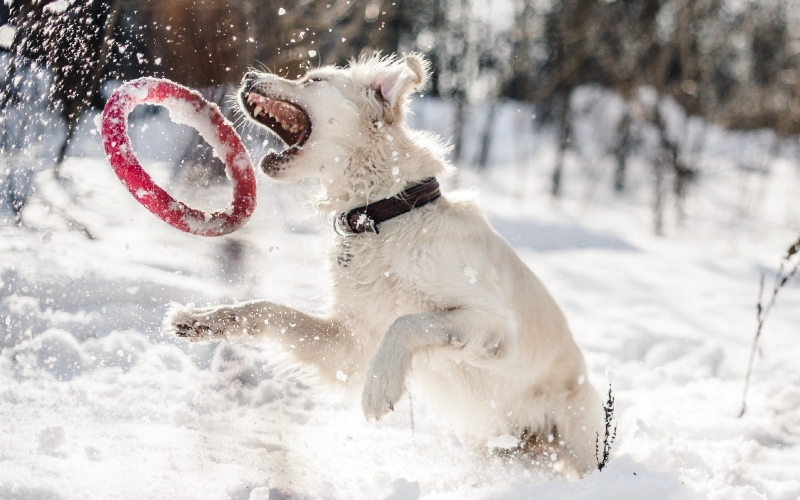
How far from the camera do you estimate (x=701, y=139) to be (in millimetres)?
12734

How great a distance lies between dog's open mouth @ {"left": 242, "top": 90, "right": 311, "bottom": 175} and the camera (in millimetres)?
3072

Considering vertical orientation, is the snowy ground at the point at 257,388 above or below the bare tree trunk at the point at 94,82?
below

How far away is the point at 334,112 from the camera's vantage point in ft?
10.2

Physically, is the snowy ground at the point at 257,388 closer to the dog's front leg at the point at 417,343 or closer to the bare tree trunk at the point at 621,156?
the dog's front leg at the point at 417,343

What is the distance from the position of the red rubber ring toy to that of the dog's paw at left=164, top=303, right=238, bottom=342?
0.46m

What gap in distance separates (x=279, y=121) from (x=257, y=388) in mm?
1499

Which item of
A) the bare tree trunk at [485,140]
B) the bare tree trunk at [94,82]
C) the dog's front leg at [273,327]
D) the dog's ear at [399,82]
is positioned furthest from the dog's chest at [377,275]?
the bare tree trunk at [485,140]

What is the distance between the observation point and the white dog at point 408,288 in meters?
2.91

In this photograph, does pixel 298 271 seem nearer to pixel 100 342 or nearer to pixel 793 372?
pixel 100 342

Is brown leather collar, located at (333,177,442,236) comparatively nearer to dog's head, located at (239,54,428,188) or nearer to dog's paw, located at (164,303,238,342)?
dog's head, located at (239,54,428,188)

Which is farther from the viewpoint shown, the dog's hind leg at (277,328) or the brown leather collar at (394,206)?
the brown leather collar at (394,206)

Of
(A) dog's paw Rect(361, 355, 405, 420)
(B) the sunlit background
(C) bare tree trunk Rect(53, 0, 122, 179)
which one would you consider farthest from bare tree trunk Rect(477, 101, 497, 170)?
(A) dog's paw Rect(361, 355, 405, 420)

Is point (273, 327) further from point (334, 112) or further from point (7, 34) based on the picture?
point (7, 34)

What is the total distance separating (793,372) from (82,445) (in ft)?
14.0
